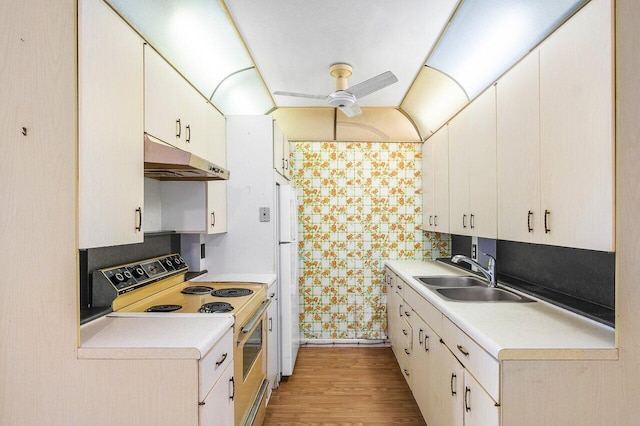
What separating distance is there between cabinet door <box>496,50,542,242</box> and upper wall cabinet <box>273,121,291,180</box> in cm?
165

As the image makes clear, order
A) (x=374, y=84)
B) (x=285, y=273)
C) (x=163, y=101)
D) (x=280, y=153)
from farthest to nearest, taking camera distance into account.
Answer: (x=280, y=153)
(x=285, y=273)
(x=374, y=84)
(x=163, y=101)

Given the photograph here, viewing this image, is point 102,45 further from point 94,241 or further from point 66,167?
point 94,241

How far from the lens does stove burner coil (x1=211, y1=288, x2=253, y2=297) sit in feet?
7.38

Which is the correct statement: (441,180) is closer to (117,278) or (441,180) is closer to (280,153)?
(280,153)

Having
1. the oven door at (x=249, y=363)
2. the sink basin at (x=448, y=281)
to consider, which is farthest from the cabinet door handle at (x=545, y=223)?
the oven door at (x=249, y=363)

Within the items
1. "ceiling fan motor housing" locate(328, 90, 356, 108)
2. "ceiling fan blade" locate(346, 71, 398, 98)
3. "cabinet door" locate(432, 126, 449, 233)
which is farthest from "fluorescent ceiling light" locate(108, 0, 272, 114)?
"cabinet door" locate(432, 126, 449, 233)

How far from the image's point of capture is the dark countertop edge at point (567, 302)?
1580 millimetres

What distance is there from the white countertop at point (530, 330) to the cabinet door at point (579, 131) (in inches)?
14.2

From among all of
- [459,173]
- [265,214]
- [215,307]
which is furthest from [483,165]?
[215,307]

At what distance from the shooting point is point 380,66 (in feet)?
9.25

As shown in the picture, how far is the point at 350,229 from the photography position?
3902 millimetres

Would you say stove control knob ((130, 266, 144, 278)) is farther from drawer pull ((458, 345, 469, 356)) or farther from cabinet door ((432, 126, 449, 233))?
cabinet door ((432, 126, 449, 233))

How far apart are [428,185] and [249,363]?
8.14ft

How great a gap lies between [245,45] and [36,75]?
150 centimetres
